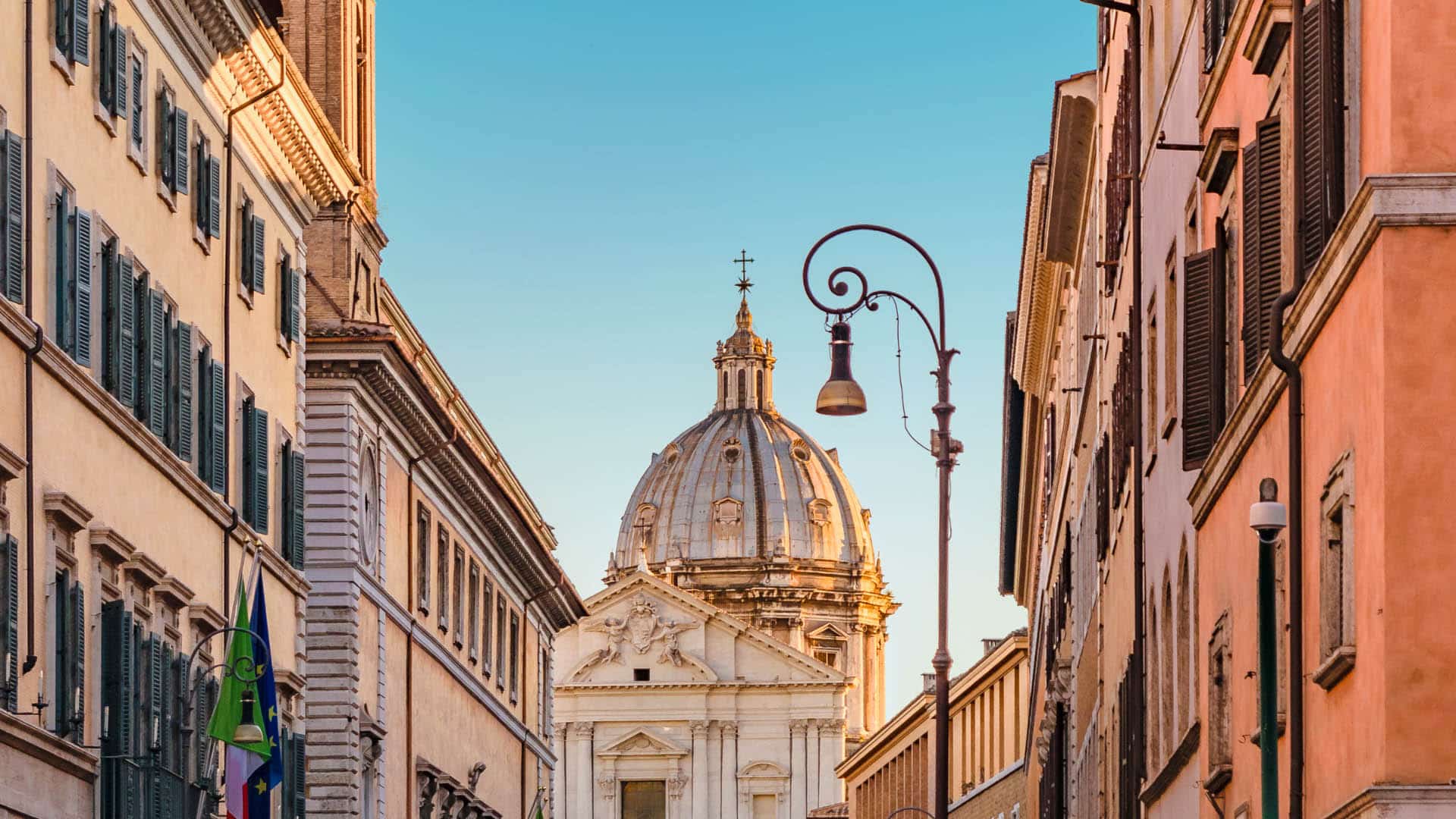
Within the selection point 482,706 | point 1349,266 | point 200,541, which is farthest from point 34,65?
point 482,706

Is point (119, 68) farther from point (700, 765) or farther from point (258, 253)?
point (700, 765)

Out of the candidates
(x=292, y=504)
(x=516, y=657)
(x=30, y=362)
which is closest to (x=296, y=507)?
(x=292, y=504)

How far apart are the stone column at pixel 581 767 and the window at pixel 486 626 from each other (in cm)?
8226

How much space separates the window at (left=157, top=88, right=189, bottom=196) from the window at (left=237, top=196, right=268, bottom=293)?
125 inches

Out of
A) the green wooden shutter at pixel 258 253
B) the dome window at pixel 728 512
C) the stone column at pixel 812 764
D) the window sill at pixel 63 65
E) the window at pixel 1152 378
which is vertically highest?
the dome window at pixel 728 512

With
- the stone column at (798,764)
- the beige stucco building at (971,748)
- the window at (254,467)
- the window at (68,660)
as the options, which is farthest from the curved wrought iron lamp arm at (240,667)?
the stone column at (798,764)

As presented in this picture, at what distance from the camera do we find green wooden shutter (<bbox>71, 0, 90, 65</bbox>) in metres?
24.3

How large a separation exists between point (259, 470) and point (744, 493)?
140 metres

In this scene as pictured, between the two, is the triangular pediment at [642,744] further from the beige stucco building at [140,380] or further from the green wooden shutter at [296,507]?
the green wooden shutter at [296,507]

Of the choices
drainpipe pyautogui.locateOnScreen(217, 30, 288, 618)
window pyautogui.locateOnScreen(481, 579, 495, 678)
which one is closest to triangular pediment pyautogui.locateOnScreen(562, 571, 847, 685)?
window pyautogui.locateOnScreen(481, 579, 495, 678)

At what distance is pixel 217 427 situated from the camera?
3077 centimetres

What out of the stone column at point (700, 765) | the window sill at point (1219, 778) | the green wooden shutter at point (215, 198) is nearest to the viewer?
the window sill at point (1219, 778)

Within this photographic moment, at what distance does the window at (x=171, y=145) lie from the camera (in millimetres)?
28391

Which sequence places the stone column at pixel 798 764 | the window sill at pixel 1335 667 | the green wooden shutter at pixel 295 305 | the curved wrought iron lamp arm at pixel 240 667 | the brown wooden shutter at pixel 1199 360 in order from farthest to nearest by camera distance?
the stone column at pixel 798 764
the green wooden shutter at pixel 295 305
the curved wrought iron lamp arm at pixel 240 667
the brown wooden shutter at pixel 1199 360
the window sill at pixel 1335 667
